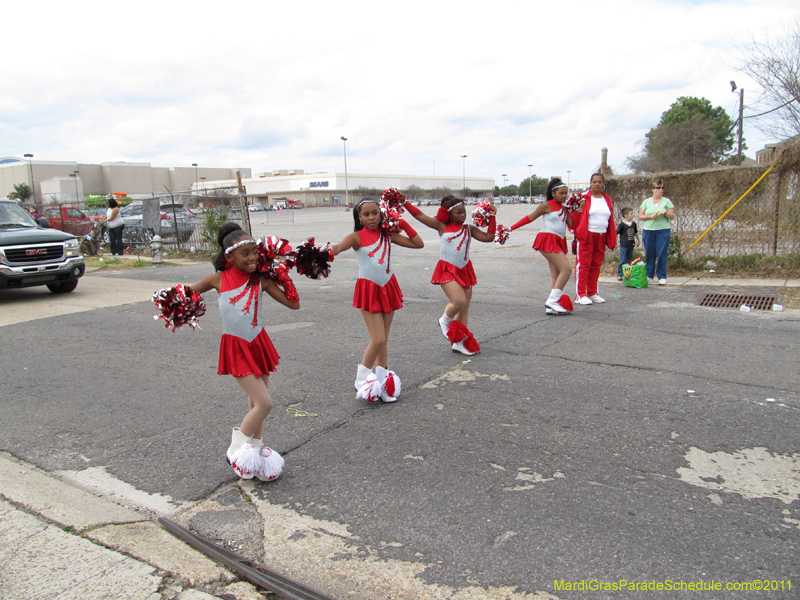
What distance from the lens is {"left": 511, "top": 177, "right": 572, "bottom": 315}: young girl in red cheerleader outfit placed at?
780 cm

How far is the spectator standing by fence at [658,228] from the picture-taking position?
9.84 metres

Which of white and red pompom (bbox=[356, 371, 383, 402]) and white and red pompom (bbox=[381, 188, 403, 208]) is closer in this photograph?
white and red pompom (bbox=[356, 371, 383, 402])

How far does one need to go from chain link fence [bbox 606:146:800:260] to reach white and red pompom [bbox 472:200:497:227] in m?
6.32

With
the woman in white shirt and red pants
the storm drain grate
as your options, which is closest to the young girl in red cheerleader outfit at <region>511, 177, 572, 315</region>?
the woman in white shirt and red pants

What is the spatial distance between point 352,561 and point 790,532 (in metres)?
2.14

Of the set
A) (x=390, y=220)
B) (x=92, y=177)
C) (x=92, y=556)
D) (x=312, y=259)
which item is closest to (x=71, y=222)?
(x=390, y=220)

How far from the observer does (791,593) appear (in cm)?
238

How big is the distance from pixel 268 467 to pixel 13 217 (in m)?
10.8

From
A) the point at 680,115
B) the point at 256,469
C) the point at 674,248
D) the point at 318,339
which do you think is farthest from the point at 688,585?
the point at 680,115

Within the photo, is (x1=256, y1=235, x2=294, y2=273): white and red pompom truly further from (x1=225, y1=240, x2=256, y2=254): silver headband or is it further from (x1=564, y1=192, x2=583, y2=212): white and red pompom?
(x1=564, y1=192, x2=583, y2=212): white and red pompom

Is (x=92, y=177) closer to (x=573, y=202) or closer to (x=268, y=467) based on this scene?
(x=573, y=202)

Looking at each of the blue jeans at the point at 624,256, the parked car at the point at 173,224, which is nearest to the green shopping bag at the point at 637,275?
the blue jeans at the point at 624,256

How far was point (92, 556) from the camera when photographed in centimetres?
279

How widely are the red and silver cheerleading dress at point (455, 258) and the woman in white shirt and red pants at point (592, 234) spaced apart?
10.5ft
